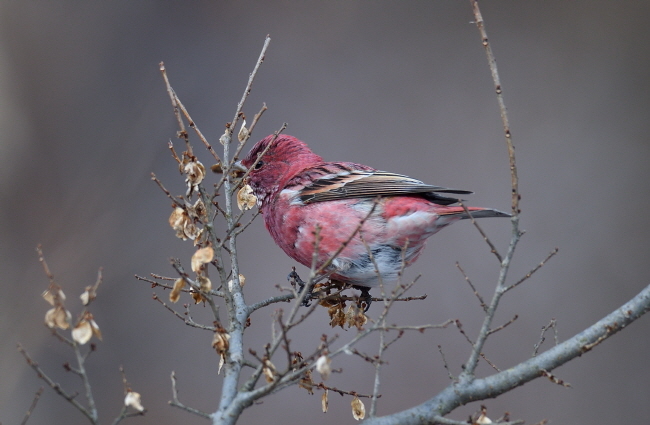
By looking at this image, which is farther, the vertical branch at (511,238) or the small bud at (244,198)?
the small bud at (244,198)

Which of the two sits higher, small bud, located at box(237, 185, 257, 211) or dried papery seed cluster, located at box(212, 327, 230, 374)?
small bud, located at box(237, 185, 257, 211)

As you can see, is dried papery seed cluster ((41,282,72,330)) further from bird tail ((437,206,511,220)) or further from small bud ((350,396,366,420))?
bird tail ((437,206,511,220))

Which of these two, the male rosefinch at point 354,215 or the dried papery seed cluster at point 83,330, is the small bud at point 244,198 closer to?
the male rosefinch at point 354,215

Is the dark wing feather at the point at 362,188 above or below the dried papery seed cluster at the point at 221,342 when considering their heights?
above

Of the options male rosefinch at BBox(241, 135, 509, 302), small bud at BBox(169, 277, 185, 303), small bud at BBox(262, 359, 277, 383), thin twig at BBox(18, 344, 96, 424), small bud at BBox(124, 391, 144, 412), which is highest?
male rosefinch at BBox(241, 135, 509, 302)

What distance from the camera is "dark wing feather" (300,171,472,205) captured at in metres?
3.12

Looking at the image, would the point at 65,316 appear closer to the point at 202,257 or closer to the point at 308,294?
the point at 202,257

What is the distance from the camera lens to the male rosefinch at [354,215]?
2.97 meters

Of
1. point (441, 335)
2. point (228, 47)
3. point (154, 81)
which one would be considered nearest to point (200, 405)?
point (441, 335)

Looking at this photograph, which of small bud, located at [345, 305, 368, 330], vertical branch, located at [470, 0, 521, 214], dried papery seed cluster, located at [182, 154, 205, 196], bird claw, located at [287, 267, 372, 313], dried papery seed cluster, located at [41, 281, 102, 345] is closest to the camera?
dried papery seed cluster, located at [41, 281, 102, 345]

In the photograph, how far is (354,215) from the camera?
3.12 metres

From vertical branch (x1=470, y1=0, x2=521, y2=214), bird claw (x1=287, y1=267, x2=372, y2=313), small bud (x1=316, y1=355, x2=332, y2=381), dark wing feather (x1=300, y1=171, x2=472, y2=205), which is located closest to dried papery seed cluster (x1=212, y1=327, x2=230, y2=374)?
small bud (x1=316, y1=355, x2=332, y2=381)

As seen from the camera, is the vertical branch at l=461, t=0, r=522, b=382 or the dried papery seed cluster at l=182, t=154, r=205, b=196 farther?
the dried papery seed cluster at l=182, t=154, r=205, b=196

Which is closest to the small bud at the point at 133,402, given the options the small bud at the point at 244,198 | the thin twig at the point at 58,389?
the thin twig at the point at 58,389
